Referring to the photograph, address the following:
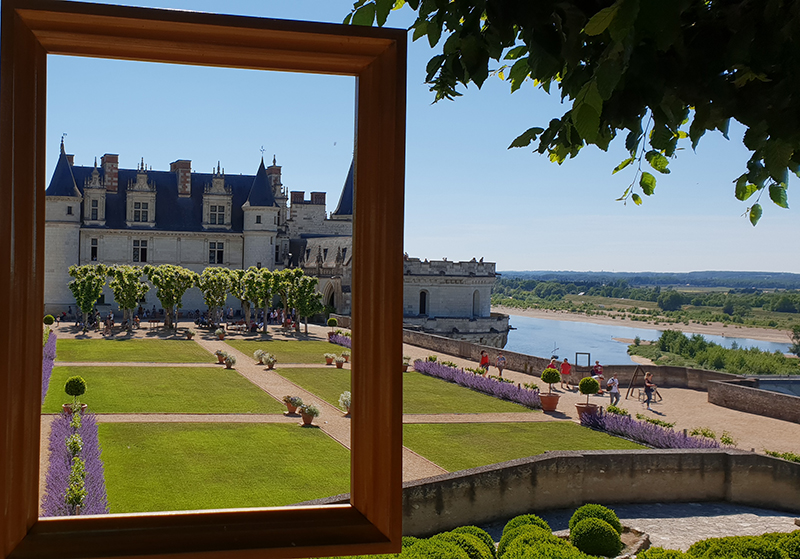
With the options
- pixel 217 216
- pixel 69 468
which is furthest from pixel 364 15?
pixel 217 216

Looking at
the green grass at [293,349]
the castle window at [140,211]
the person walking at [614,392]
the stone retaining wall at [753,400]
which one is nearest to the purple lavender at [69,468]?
the green grass at [293,349]

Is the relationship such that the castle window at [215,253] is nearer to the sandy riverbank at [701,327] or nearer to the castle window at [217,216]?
the castle window at [217,216]

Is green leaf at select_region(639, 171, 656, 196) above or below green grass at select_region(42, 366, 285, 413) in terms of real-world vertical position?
above

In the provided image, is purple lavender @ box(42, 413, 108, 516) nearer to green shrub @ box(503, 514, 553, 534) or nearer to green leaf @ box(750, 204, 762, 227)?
green shrub @ box(503, 514, 553, 534)

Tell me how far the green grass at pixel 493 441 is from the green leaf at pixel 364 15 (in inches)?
366

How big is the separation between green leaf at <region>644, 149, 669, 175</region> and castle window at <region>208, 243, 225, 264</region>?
4147cm

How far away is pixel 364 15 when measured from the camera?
2240mm

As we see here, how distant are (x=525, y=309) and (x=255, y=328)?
358 feet

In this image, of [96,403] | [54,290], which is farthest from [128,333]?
[96,403]

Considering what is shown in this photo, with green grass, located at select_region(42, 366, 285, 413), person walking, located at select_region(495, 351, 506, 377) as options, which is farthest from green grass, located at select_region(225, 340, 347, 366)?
person walking, located at select_region(495, 351, 506, 377)

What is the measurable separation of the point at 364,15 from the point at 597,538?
6.90 m

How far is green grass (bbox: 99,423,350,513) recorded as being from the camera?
27.9 feet

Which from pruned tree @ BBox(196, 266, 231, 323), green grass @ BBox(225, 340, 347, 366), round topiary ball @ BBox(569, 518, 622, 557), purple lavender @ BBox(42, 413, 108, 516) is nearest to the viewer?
purple lavender @ BBox(42, 413, 108, 516)

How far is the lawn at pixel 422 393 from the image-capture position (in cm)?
1580
